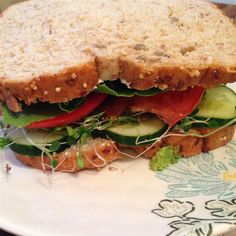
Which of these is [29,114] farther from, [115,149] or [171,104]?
[171,104]

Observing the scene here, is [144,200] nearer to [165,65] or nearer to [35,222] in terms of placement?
[35,222]

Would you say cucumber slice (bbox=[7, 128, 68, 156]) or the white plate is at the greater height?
cucumber slice (bbox=[7, 128, 68, 156])

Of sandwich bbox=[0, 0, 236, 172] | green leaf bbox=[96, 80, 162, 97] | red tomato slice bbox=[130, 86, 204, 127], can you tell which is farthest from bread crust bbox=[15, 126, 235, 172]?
green leaf bbox=[96, 80, 162, 97]

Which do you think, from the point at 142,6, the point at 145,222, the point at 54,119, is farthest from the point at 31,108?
the point at 142,6

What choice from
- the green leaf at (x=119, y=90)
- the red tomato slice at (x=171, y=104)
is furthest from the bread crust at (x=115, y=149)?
the green leaf at (x=119, y=90)

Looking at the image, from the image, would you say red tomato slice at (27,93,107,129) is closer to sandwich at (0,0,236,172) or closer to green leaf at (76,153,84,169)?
sandwich at (0,0,236,172)

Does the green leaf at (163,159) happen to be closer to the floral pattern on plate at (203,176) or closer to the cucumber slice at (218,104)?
the floral pattern on plate at (203,176)
